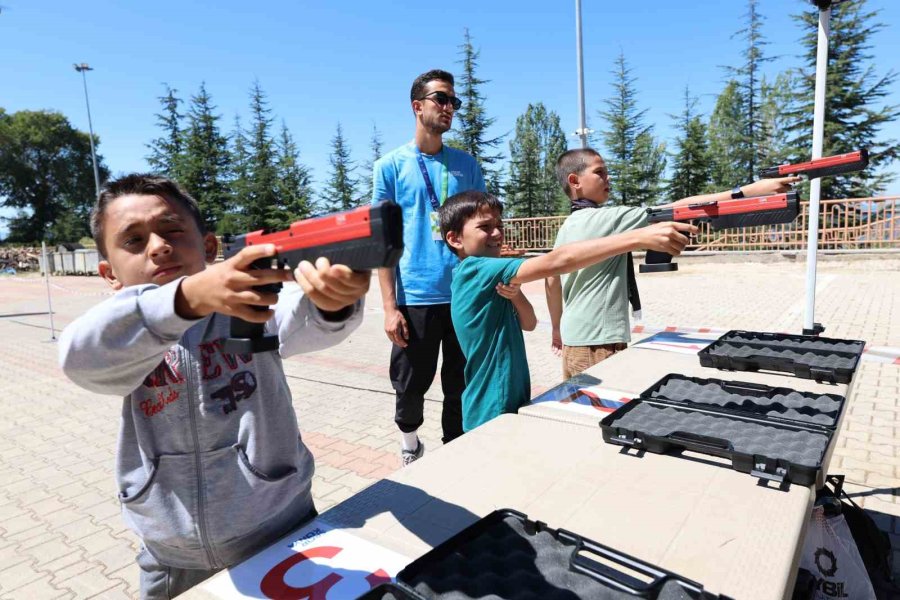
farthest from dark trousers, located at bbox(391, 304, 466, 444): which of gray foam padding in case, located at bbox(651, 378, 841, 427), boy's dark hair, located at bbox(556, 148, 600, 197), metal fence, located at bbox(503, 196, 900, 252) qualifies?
metal fence, located at bbox(503, 196, 900, 252)

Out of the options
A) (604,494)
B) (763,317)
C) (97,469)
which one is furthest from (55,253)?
(604,494)

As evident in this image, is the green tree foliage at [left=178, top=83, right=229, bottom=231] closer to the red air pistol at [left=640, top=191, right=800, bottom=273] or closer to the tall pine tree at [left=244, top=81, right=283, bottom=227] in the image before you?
the tall pine tree at [left=244, top=81, right=283, bottom=227]

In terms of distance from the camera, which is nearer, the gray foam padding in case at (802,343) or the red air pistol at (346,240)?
the red air pistol at (346,240)

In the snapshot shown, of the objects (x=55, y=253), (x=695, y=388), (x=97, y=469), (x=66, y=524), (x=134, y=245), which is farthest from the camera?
(x=55, y=253)

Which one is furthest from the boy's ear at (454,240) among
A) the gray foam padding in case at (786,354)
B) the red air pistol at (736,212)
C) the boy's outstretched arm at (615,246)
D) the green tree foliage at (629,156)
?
the green tree foliage at (629,156)

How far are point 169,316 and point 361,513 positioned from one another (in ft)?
2.21

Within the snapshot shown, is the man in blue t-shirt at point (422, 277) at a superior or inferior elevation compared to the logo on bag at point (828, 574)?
superior

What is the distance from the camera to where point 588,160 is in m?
3.00

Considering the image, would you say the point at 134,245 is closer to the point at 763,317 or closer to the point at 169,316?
the point at 169,316

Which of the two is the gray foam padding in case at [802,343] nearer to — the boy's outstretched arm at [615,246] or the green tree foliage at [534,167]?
the boy's outstretched arm at [615,246]

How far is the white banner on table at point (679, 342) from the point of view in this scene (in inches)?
114

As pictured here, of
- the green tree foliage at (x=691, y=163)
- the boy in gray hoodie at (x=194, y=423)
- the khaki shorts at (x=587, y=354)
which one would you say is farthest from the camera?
the green tree foliage at (x=691, y=163)

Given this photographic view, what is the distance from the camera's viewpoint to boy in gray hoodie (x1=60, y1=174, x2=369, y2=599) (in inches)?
49.2

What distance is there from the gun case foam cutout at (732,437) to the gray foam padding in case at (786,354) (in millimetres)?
844
